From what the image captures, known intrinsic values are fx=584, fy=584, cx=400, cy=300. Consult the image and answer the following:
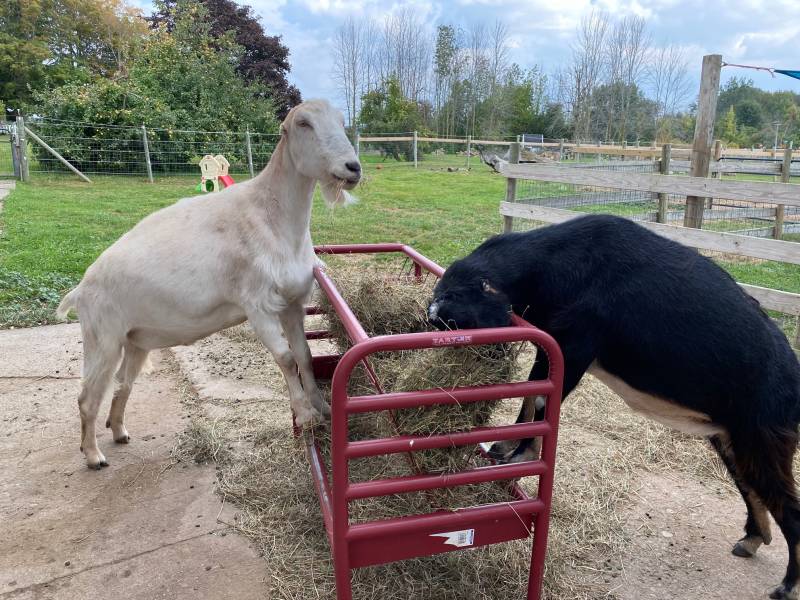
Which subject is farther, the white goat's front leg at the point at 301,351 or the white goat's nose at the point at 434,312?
the white goat's front leg at the point at 301,351

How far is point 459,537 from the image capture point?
2.10 meters

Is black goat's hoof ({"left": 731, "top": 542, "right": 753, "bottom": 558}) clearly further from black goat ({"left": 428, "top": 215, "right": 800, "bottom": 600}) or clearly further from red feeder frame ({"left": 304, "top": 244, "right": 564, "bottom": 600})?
red feeder frame ({"left": 304, "top": 244, "right": 564, "bottom": 600})

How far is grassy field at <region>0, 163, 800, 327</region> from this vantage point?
674cm

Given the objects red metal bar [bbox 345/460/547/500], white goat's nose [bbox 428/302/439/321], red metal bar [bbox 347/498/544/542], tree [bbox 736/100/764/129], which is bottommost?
red metal bar [bbox 347/498/544/542]

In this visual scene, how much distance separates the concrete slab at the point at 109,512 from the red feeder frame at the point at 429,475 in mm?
905

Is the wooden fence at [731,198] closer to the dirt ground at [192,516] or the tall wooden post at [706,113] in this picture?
the tall wooden post at [706,113]

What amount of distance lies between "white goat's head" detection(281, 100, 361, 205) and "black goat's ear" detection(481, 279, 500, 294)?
3.14ft

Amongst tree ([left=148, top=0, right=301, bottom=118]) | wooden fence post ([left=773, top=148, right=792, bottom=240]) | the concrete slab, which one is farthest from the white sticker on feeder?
tree ([left=148, top=0, right=301, bottom=118])

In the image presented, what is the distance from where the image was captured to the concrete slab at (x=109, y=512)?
8.69 ft

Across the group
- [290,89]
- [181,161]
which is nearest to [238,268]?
[181,161]

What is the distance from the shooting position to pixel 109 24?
148 feet

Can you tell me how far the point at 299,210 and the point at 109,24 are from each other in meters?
51.8

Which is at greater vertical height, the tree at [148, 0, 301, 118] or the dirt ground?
the tree at [148, 0, 301, 118]

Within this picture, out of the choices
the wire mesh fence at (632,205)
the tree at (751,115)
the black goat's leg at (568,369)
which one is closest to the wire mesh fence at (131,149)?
the wire mesh fence at (632,205)
